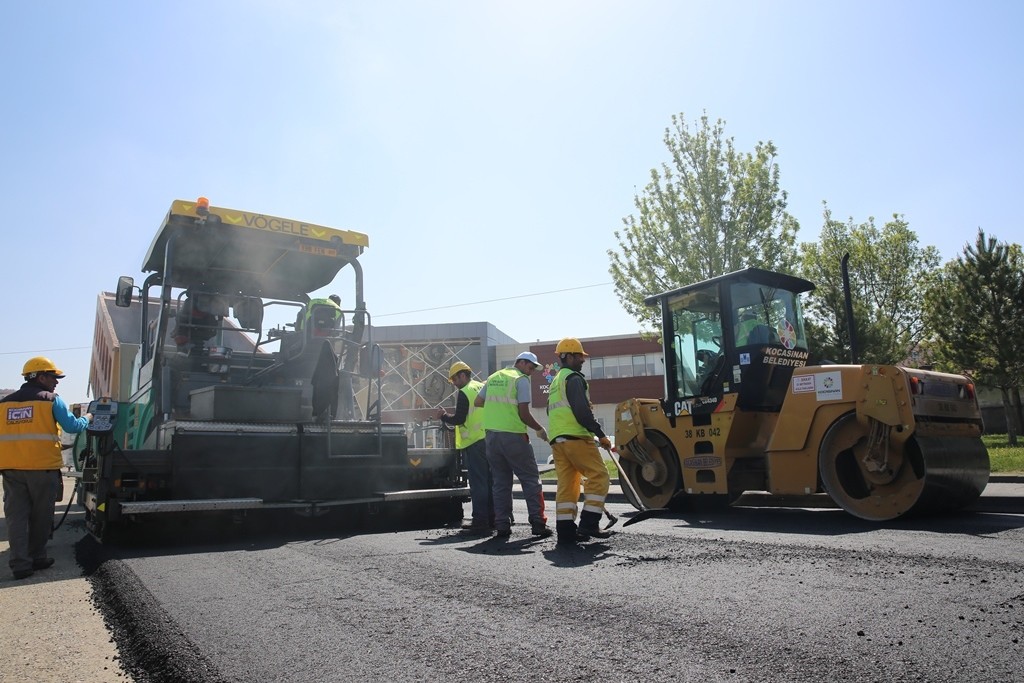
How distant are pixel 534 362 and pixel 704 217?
12.8 m

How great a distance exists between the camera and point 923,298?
85.5ft

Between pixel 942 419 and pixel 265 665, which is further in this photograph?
pixel 942 419

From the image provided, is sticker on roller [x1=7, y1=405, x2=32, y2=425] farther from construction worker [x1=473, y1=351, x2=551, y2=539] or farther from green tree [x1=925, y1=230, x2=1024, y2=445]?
green tree [x1=925, y1=230, x2=1024, y2=445]

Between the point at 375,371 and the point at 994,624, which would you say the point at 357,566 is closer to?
the point at 375,371

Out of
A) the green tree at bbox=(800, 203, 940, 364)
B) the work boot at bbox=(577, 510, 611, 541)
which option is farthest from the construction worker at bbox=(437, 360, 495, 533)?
the green tree at bbox=(800, 203, 940, 364)

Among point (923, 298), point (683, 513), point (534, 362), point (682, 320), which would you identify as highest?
point (923, 298)

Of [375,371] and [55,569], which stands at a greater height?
[375,371]

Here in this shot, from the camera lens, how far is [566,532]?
580 cm

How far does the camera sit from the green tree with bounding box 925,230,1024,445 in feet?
72.3

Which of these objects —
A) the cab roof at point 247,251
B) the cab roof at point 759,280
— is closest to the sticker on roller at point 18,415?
the cab roof at point 247,251

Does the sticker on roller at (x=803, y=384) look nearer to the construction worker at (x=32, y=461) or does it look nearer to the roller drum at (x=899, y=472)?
the roller drum at (x=899, y=472)

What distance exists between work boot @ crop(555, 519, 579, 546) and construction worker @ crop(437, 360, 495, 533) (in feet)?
4.41

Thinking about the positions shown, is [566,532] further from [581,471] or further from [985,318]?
[985,318]

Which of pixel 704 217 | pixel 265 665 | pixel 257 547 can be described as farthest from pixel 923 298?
pixel 265 665
